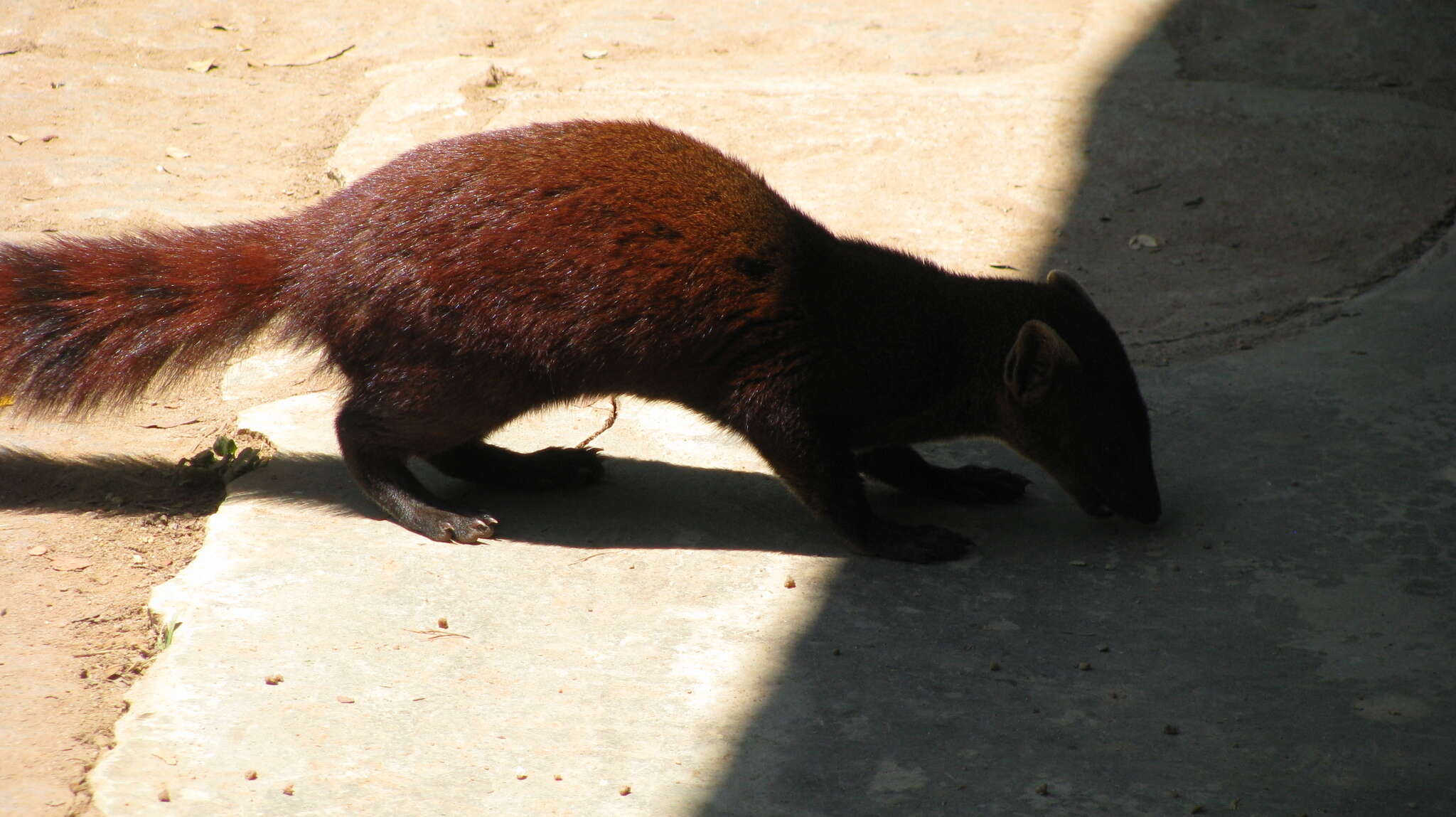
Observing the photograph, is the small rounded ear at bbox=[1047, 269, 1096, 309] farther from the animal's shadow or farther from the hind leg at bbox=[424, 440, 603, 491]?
the hind leg at bbox=[424, 440, 603, 491]

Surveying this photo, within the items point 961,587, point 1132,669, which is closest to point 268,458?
point 961,587

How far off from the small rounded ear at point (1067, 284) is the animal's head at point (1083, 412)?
8 centimetres

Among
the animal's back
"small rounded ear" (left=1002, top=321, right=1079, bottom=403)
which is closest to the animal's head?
"small rounded ear" (left=1002, top=321, right=1079, bottom=403)

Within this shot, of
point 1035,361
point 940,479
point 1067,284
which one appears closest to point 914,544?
point 940,479

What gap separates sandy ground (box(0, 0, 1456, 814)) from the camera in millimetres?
5113

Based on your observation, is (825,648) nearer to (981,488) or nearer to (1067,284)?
(981,488)

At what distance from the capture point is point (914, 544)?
13.0 ft

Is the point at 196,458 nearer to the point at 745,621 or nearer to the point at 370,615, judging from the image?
the point at 370,615

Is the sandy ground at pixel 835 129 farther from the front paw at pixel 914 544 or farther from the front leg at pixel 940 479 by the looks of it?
the front paw at pixel 914 544

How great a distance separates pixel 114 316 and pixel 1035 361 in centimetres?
276

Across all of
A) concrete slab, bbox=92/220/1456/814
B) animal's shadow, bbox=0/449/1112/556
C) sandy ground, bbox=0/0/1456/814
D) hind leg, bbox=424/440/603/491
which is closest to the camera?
concrete slab, bbox=92/220/1456/814

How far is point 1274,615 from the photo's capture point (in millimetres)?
3461

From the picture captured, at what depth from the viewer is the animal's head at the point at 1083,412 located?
396cm

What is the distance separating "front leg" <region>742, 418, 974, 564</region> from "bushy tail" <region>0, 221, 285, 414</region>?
5.12 ft
